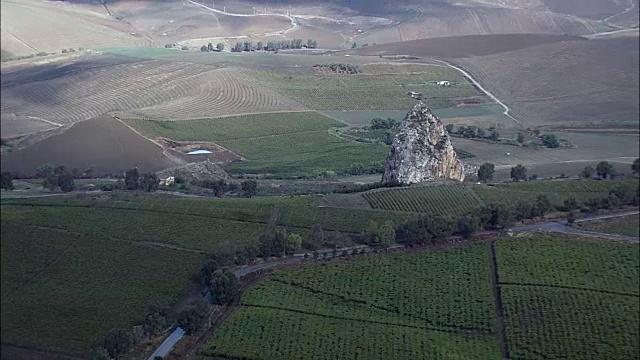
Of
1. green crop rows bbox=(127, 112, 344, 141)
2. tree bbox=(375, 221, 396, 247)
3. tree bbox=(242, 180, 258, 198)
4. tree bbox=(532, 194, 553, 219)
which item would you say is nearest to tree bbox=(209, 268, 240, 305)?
tree bbox=(375, 221, 396, 247)

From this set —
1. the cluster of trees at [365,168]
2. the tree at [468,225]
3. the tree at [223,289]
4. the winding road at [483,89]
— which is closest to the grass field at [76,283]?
the tree at [223,289]

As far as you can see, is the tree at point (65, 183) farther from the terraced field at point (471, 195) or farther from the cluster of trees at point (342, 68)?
the cluster of trees at point (342, 68)

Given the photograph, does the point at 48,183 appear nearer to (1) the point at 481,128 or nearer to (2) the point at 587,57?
(1) the point at 481,128

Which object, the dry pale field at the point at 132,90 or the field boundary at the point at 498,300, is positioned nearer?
the field boundary at the point at 498,300

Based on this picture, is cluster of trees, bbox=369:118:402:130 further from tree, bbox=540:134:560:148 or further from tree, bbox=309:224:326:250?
tree, bbox=309:224:326:250

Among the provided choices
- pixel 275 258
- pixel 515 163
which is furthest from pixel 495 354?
pixel 515 163

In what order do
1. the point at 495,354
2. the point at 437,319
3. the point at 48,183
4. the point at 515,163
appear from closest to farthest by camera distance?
the point at 495,354
the point at 437,319
the point at 48,183
the point at 515,163
